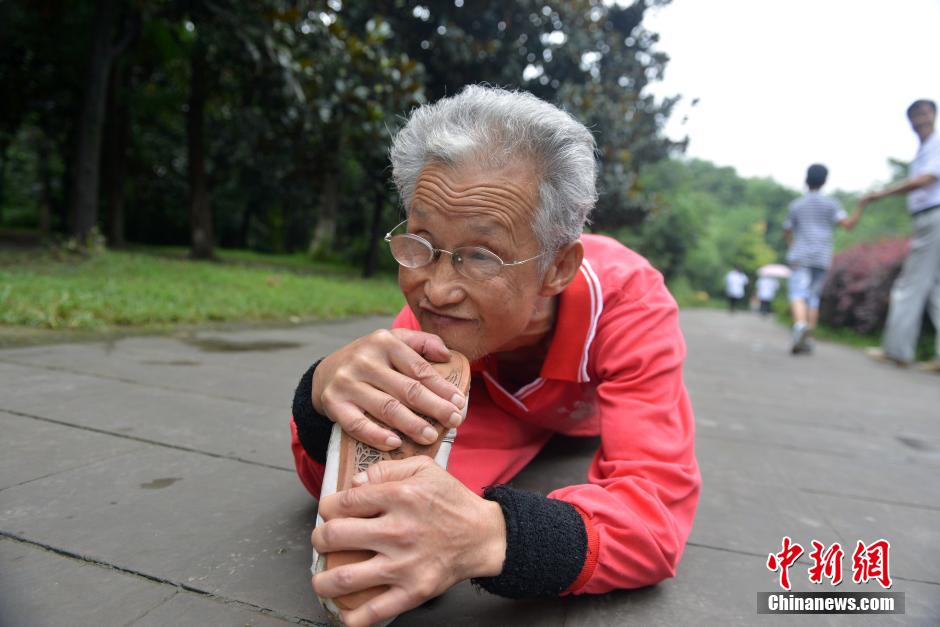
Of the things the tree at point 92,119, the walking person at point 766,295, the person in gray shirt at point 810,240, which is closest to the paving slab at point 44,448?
the tree at point 92,119

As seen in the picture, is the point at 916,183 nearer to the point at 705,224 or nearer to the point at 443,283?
the point at 443,283

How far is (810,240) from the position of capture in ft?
22.4

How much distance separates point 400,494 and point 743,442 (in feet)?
7.99

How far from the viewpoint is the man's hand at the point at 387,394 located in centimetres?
120

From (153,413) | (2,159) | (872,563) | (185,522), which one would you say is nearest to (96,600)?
(185,522)

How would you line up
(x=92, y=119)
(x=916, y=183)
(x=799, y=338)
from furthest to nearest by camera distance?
Result: 1. (x=92, y=119)
2. (x=799, y=338)
3. (x=916, y=183)

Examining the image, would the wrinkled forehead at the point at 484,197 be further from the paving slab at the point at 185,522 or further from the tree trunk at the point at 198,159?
the tree trunk at the point at 198,159

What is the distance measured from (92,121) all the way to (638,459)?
830 cm

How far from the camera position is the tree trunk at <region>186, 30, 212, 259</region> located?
1064cm

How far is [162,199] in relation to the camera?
1938 centimetres

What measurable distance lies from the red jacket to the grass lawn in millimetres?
3140

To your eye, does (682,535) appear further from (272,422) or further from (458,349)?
(272,422)

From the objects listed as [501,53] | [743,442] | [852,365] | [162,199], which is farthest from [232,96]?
[743,442]

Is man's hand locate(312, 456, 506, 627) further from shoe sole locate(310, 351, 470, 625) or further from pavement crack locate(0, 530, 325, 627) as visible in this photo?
pavement crack locate(0, 530, 325, 627)
